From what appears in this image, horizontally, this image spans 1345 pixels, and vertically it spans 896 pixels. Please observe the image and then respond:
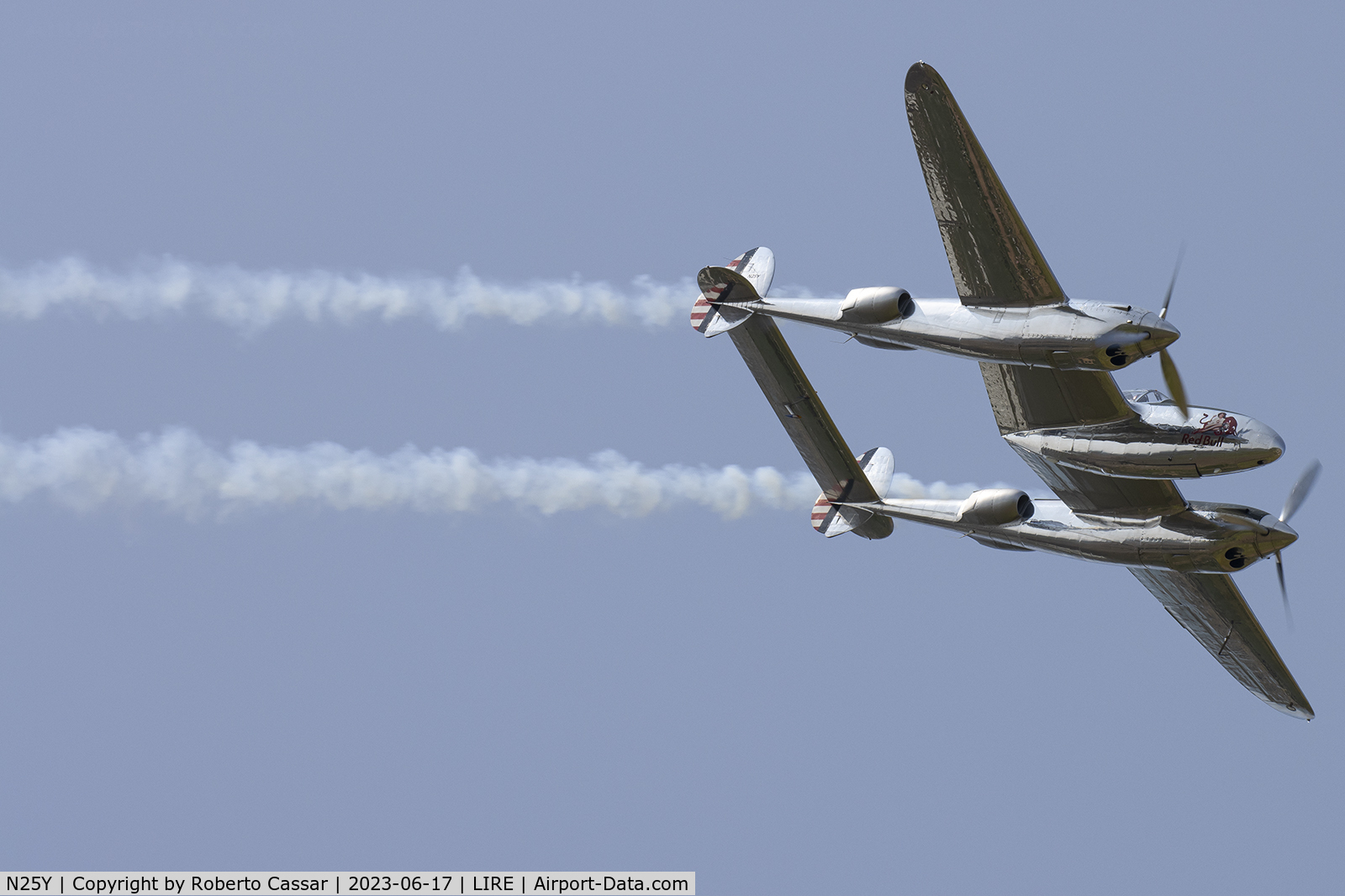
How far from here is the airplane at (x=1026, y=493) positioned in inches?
1662

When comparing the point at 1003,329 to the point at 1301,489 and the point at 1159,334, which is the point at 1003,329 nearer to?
the point at 1159,334

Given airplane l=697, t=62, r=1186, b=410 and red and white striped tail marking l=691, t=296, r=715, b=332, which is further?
red and white striped tail marking l=691, t=296, r=715, b=332

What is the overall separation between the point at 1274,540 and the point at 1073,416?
6.23m

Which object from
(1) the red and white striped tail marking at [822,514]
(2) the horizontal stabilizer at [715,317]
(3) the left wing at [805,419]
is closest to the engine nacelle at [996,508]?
(3) the left wing at [805,419]

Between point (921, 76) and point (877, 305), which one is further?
point (877, 305)

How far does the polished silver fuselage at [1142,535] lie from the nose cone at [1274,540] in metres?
0.02

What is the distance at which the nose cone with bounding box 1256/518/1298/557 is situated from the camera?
1741 inches

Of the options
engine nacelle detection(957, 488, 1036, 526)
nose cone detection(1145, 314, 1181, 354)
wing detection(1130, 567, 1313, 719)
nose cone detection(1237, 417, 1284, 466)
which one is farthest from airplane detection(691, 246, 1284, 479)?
wing detection(1130, 567, 1313, 719)

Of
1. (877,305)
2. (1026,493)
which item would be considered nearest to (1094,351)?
(877,305)

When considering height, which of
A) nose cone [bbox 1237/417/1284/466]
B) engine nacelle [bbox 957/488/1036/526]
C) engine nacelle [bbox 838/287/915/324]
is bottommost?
nose cone [bbox 1237/417/1284/466]

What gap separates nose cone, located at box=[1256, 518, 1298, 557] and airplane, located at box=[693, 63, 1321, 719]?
0.17 ft

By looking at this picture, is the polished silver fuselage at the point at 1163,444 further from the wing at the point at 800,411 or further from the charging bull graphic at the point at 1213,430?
the wing at the point at 800,411

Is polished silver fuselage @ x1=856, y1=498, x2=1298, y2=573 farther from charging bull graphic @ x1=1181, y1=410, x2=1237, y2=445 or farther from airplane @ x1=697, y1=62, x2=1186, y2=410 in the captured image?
airplane @ x1=697, y1=62, x2=1186, y2=410

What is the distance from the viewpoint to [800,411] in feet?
157
